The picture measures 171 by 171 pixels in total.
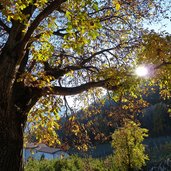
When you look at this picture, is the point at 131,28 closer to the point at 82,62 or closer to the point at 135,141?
the point at 82,62

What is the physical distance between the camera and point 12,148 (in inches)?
267

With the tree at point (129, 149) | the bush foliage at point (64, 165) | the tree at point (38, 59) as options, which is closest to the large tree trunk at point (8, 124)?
the tree at point (38, 59)

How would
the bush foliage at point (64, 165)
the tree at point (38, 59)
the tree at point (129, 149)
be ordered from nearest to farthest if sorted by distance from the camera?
the tree at point (38, 59) → the tree at point (129, 149) → the bush foliage at point (64, 165)

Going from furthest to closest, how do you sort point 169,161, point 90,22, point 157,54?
point 169,161, point 157,54, point 90,22

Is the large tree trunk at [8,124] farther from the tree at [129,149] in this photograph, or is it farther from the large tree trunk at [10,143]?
the tree at [129,149]

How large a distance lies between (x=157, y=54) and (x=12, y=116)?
407cm

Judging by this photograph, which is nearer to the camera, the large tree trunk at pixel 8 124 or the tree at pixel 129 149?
the large tree trunk at pixel 8 124

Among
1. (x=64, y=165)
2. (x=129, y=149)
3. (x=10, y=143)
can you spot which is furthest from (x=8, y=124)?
(x=64, y=165)

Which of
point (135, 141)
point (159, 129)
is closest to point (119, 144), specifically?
point (135, 141)

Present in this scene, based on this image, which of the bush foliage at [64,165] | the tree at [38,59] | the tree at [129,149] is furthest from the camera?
the bush foliage at [64,165]

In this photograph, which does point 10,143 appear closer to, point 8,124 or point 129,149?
point 8,124

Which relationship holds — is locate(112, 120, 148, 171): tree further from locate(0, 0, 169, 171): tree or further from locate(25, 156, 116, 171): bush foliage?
locate(0, 0, 169, 171): tree

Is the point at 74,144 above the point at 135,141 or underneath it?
underneath

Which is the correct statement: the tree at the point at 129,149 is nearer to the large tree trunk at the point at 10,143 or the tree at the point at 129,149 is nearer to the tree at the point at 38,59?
the tree at the point at 38,59
